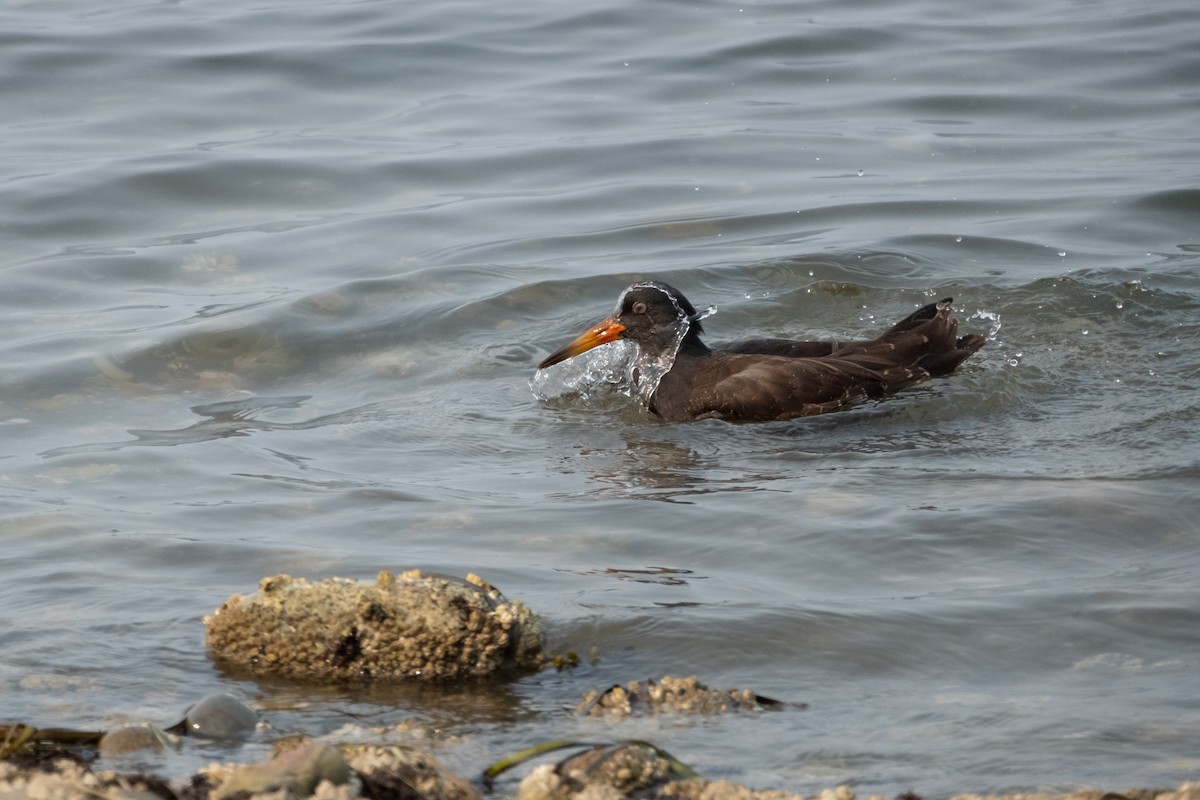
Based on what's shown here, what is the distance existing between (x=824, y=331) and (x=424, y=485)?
341 centimetres

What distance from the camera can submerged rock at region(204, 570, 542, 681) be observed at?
4.61 m

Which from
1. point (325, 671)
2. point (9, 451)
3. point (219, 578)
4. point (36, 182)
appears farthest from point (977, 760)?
point (36, 182)

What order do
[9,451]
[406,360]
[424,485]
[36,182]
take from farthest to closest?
[36,182] < [406,360] < [9,451] < [424,485]

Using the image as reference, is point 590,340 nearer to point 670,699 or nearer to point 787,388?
point 787,388

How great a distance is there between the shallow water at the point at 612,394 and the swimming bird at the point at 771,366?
0.43ft

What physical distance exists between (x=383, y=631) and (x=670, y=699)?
0.90 meters

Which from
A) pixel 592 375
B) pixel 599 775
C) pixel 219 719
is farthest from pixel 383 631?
pixel 592 375

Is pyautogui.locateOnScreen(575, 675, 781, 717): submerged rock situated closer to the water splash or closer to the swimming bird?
the swimming bird

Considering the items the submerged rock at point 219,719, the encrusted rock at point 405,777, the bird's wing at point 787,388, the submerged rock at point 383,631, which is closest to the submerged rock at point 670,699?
the submerged rock at point 383,631

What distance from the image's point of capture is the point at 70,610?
530cm

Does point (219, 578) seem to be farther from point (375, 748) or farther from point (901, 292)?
point (901, 292)

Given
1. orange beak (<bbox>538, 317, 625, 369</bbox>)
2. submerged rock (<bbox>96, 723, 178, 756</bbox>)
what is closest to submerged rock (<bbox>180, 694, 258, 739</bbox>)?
submerged rock (<bbox>96, 723, 178, 756</bbox>)

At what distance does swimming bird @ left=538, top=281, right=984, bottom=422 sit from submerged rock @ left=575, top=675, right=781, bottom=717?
3454mm

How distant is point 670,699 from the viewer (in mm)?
4383
